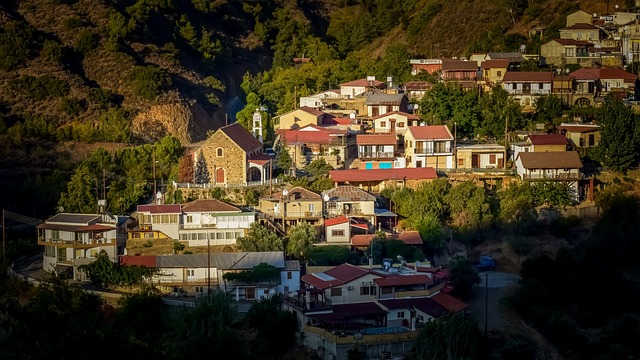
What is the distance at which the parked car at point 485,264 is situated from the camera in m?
33.5

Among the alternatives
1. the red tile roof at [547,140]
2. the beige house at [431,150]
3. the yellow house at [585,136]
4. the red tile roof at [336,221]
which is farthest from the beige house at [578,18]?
the red tile roof at [336,221]

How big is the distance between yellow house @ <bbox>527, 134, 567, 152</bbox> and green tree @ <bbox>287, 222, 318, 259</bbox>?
7.73 meters

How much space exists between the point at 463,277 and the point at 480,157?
7170 millimetres

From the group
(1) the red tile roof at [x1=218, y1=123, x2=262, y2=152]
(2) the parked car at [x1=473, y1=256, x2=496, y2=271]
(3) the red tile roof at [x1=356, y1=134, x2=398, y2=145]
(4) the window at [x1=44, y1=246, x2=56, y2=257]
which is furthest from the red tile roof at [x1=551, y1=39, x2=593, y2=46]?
(4) the window at [x1=44, y1=246, x2=56, y2=257]

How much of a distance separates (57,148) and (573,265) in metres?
17.3

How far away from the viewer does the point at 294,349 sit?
29.0 metres

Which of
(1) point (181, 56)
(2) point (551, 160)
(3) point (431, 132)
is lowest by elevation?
(2) point (551, 160)

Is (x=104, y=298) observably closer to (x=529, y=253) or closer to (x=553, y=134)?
(x=529, y=253)

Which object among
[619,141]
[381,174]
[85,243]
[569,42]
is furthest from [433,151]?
[569,42]

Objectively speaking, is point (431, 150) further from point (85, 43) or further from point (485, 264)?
point (85, 43)

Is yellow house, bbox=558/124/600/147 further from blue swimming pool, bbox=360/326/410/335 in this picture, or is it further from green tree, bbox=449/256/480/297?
blue swimming pool, bbox=360/326/410/335

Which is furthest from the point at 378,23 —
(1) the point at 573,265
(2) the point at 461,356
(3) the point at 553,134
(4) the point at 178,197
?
(2) the point at 461,356

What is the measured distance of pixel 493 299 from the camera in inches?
1234

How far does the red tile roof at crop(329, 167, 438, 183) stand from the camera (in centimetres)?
3631
